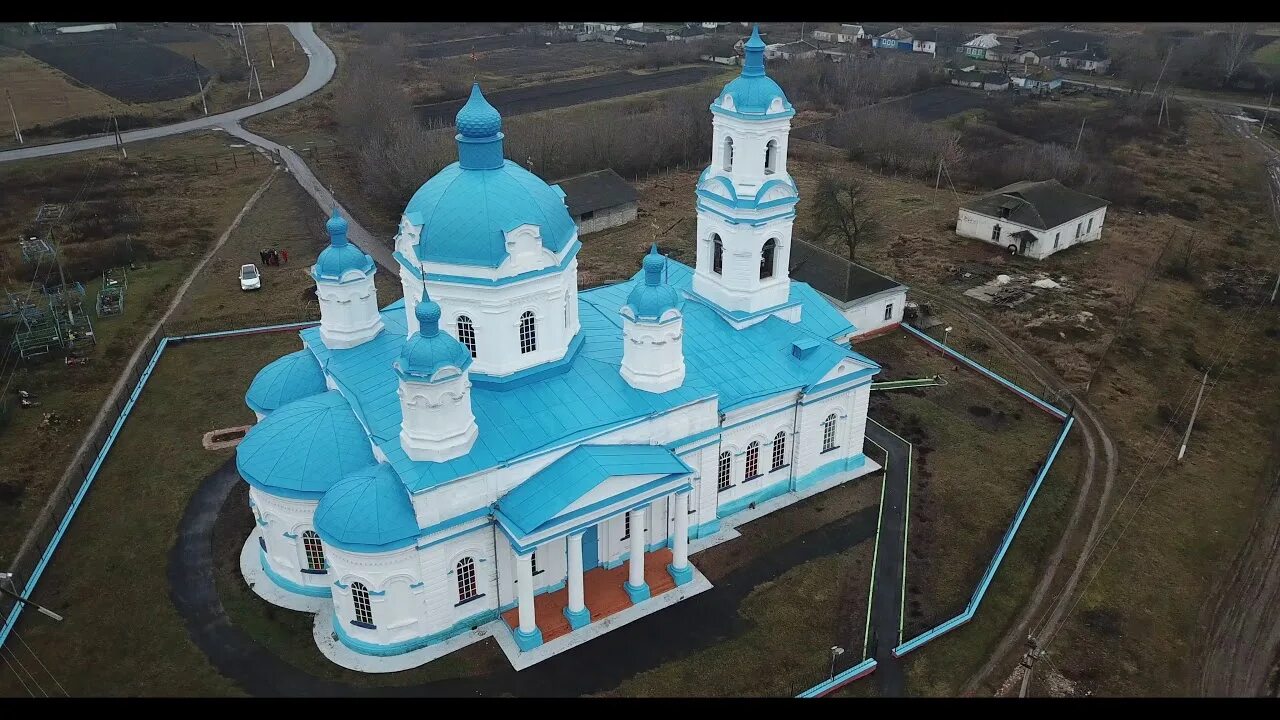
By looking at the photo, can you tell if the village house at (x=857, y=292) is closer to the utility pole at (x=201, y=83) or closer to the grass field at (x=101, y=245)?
the grass field at (x=101, y=245)

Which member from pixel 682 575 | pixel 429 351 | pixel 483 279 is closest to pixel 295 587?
pixel 429 351

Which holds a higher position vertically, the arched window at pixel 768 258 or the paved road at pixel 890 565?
the arched window at pixel 768 258

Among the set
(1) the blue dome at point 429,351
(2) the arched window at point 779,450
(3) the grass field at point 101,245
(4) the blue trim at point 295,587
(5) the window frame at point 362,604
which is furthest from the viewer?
(3) the grass field at point 101,245

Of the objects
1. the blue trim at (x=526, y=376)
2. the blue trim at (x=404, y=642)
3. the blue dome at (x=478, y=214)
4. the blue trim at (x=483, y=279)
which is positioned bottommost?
the blue trim at (x=404, y=642)

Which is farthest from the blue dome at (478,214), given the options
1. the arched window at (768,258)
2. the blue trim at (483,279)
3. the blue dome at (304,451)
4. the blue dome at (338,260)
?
the arched window at (768,258)

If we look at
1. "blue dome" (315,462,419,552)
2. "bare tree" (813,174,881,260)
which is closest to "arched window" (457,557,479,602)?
"blue dome" (315,462,419,552)

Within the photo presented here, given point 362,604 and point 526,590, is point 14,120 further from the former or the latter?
point 526,590
